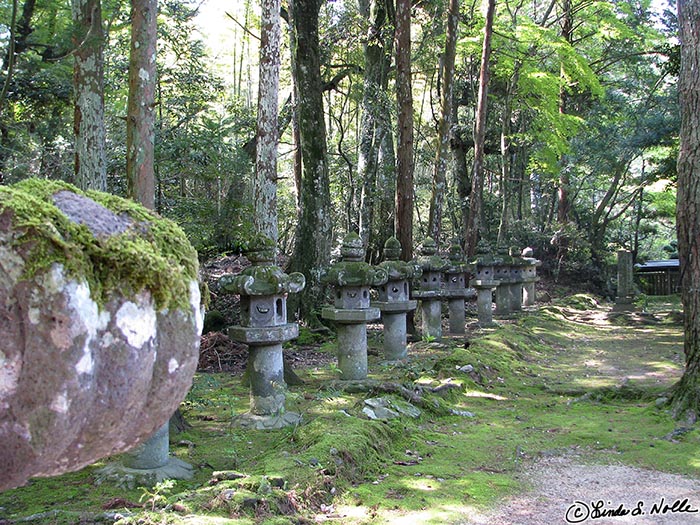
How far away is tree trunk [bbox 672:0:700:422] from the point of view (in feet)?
23.0

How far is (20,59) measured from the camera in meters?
11.3

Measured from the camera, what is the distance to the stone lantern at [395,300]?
932 centimetres

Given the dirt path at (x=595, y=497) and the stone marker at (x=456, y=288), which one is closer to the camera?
the dirt path at (x=595, y=497)

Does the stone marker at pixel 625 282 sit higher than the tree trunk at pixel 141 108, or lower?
lower

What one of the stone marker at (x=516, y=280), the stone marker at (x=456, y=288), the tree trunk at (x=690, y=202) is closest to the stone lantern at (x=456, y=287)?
the stone marker at (x=456, y=288)

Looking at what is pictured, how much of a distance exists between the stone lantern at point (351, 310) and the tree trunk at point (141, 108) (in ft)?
9.80

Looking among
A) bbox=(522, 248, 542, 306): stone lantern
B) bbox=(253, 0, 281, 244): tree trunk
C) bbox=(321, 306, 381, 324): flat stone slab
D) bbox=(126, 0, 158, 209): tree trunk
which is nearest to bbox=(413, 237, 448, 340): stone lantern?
bbox=(321, 306, 381, 324): flat stone slab

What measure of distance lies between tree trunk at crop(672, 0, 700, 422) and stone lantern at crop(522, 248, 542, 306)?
1009 centimetres

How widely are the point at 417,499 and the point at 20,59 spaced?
10688 millimetres

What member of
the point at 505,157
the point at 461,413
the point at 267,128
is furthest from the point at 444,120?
the point at 461,413

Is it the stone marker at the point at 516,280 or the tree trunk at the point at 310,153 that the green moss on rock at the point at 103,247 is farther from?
the stone marker at the point at 516,280

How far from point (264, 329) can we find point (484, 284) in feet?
28.4

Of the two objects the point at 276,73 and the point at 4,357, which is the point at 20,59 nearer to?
the point at 276,73

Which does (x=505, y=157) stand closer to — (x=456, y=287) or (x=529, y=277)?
(x=529, y=277)
